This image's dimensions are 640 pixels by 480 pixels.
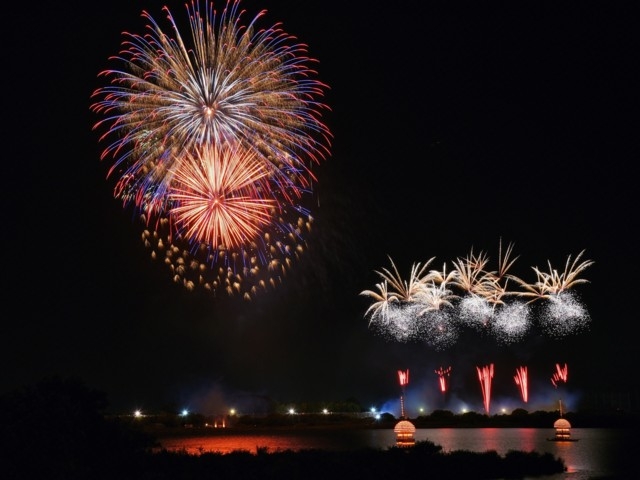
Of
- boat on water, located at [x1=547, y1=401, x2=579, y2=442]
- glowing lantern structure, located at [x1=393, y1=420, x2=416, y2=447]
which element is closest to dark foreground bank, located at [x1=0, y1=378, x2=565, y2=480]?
glowing lantern structure, located at [x1=393, y1=420, x2=416, y2=447]

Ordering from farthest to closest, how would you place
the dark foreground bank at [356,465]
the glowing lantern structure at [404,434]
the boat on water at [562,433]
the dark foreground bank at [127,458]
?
the boat on water at [562,433]
the glowing lantern structure at [404,434]
the dark foreground bank at [356,465]
the dark foreground bank at [127,458]

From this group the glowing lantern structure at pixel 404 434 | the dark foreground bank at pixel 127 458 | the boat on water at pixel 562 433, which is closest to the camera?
the dark foreground bank at pixel 127 458

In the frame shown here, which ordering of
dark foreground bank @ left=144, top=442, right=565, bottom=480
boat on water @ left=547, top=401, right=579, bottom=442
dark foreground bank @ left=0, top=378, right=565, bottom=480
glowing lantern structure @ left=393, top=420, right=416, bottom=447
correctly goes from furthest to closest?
boat on water @ left=547, top=401, right=579, bottom=442 < glowing lantern structure @ left=393, top=420, right=416, bottom=447 < dark foreground bank @ left=144, top=442, right=565, bottom=480 < dark foreground bank @ left=0, top=378, right=565, bottom=480

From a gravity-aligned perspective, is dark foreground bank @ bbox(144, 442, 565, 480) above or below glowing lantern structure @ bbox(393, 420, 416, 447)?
below

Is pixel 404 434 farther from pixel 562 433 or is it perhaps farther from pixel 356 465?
pixel 356 465

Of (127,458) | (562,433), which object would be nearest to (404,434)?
(562,433)

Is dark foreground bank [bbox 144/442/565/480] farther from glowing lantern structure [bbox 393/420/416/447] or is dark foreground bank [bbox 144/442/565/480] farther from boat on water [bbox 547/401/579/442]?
boat on water [bbox 547/401/579/442]

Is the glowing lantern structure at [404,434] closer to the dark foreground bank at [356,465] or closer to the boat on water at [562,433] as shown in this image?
the dark foreground bank at [356,465]

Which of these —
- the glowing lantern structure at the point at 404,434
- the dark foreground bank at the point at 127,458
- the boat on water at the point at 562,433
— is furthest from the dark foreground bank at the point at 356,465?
the boat on water at the point at 562,433

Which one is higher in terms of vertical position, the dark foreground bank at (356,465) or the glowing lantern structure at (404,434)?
the glowing lantern structure at (404,434)

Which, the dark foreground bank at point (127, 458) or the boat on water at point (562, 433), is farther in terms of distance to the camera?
the boat on water at point (562, 433)

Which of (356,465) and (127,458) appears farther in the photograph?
(127,458)

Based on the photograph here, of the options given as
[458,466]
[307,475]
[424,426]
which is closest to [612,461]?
[458,466]
